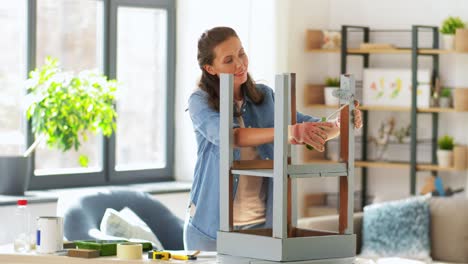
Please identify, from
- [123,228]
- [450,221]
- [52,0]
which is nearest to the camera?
[123,228]

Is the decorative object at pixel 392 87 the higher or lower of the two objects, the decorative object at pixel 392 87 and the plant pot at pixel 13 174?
the higher

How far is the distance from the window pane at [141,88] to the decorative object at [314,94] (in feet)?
3.39

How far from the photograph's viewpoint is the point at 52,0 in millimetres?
6367

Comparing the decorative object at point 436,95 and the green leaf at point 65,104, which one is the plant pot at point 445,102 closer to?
the decorative object at point 436,95

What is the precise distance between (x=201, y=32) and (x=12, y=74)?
4.53ft

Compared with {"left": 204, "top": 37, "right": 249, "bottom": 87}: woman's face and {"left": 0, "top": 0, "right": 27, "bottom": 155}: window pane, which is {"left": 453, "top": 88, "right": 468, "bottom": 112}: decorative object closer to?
{"left": 0, "top": 0, "right": 27, "bottom": 155}: window pane

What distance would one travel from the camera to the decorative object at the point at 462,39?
6410 mm

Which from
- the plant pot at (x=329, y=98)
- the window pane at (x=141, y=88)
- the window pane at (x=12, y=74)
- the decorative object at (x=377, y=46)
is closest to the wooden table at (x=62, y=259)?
the window pane at (x=12, y=74)

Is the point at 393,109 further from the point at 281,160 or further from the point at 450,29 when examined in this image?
the point at 281,160

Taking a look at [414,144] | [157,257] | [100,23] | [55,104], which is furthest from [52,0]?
[157,257]

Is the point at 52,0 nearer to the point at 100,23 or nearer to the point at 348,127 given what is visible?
the point at 100,23

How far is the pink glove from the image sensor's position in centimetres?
273

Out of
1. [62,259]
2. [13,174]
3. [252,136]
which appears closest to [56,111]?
[13,174]

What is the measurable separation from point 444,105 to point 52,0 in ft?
8.73
